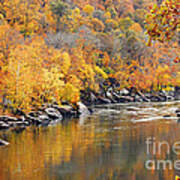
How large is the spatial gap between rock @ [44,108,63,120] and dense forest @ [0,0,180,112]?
137 cm

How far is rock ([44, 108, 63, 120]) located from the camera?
135 feet

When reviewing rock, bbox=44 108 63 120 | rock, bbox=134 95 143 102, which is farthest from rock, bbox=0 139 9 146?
rock, bbox=134 95 143 102

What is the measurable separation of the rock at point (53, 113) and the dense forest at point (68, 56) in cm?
137

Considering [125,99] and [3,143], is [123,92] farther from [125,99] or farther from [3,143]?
[3,143]

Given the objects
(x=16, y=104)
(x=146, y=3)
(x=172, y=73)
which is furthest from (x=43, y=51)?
(x=146, y=3)

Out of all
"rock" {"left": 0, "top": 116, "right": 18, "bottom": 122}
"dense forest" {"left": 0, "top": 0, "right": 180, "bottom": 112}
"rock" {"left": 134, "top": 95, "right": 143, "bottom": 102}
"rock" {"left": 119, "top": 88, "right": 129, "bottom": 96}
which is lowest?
"rock" {"left": 134, "top": 95, "right": 143, "bottom": 102}

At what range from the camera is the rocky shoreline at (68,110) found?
35.3 metres

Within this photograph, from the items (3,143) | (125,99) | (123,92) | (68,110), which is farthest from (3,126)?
(123,92)

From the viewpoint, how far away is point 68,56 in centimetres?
5584

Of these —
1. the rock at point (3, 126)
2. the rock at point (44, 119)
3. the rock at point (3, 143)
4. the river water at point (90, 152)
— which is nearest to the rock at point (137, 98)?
the rock at point (44, 119)

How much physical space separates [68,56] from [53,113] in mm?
16144

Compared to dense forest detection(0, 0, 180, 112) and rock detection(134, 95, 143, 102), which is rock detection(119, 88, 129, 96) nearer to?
dense forest detection(0, 0, 180, 112)

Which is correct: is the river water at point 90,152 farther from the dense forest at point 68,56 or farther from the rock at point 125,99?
the rock at point 125,99

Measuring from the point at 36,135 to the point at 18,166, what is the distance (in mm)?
9583
